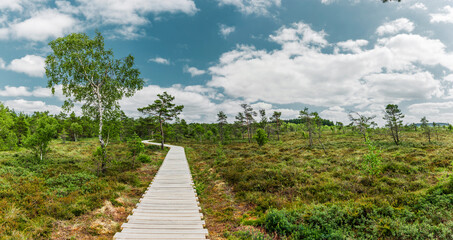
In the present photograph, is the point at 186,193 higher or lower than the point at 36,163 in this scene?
lower

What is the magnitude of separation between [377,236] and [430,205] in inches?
123

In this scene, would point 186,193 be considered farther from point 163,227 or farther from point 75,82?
point 75,82

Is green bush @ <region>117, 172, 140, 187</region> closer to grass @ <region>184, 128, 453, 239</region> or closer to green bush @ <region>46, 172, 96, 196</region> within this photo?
green bush @ <region>46, 172, 96, 196</region>

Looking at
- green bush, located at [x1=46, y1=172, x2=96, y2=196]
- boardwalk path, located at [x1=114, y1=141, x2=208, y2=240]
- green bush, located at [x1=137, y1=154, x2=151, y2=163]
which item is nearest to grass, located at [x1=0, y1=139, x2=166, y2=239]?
green bush, located at [x1=46, y1=172, x2=96, y2=196]

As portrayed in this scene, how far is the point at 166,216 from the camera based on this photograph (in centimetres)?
755

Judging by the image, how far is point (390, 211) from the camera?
6824 mm

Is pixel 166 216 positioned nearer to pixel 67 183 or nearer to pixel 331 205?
pixel 331 205

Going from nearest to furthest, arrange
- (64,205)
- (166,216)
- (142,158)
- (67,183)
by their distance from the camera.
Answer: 1. (166,216)
2. (64,205)
3. (67,183)
4. (142,158)

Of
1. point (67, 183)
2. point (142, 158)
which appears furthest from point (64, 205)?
point (142, 158)

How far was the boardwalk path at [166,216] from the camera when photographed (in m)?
6.25

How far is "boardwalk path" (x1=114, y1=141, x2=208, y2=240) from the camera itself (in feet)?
20.5

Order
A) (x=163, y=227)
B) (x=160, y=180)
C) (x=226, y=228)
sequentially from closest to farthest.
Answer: (x=163, y=227)
(x=226, y=228)
(x=160, y=180)

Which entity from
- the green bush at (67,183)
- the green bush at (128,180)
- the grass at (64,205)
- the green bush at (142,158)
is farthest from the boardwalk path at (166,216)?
the green bush at (142,158)

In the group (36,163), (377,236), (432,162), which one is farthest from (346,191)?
(36,163)
